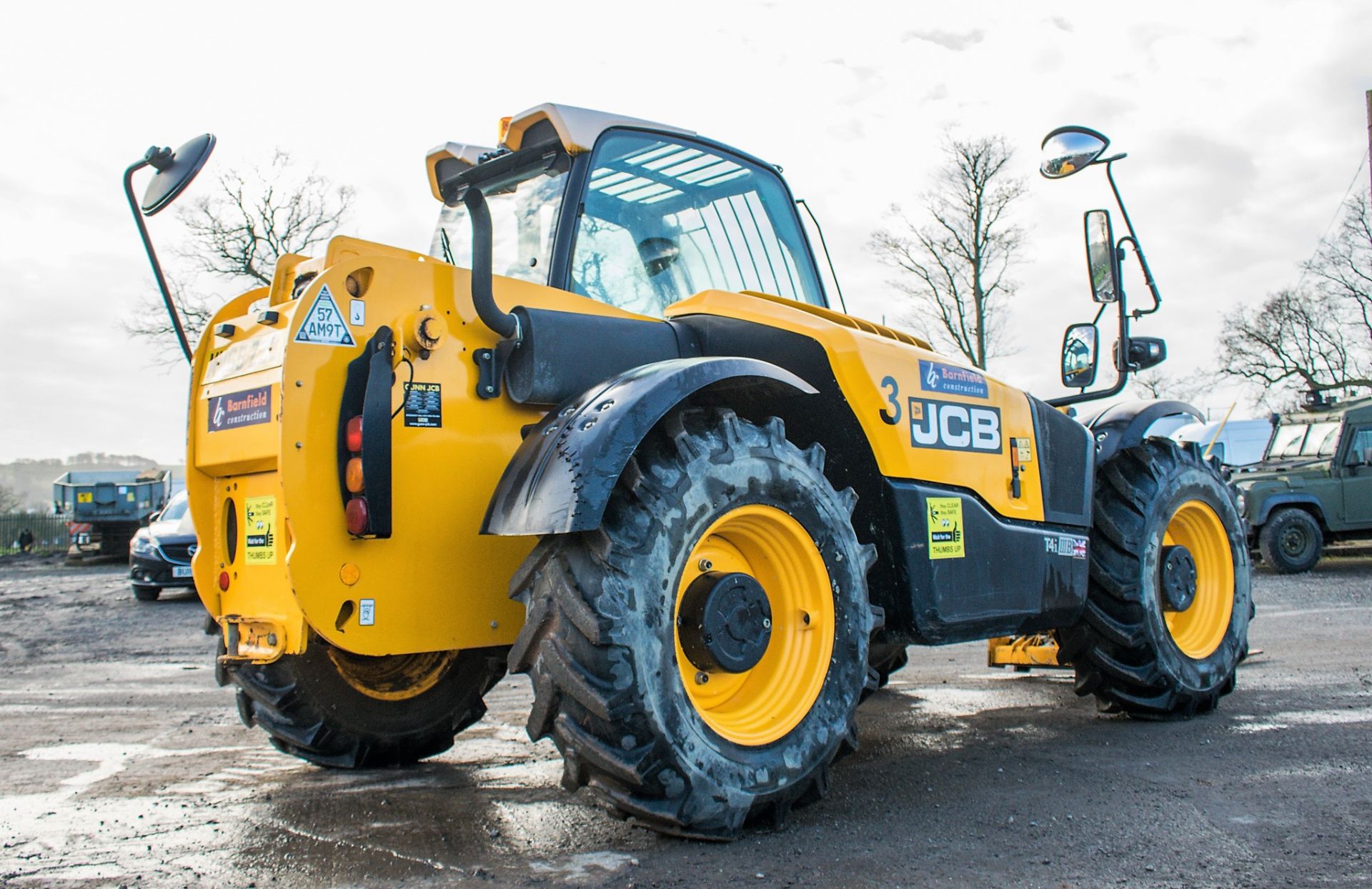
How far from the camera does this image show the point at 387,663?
15.1 feet

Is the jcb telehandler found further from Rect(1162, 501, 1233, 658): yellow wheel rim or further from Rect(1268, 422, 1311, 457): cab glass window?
Rect(1268, 422, 1311, 457): cab glass window

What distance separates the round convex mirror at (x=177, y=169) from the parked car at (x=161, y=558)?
44.1ft

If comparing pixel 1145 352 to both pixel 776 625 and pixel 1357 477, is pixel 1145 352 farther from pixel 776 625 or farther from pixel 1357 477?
pixel 1357 477

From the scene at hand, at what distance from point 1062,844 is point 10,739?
544 centimetres

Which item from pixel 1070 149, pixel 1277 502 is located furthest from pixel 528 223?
pixel 1277 502

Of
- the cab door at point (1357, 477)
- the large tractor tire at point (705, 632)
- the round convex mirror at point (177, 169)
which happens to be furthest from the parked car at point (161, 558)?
the cab door at point (1357, 477)

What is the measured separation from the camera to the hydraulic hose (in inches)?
131

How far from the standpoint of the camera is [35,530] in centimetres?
3362

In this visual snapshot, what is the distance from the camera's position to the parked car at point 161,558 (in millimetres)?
16109

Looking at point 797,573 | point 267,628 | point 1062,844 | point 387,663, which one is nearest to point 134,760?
point 387,663

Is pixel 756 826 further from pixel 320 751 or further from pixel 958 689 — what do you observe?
pixel 958 689

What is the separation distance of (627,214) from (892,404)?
1.31 m

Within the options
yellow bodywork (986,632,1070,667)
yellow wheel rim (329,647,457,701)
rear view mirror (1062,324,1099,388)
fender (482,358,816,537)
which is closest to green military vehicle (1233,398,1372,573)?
yellow bodywork (986,632,1070,667)

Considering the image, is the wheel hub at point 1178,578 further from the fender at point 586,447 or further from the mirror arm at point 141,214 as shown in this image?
the mirror arm at point 141,214
